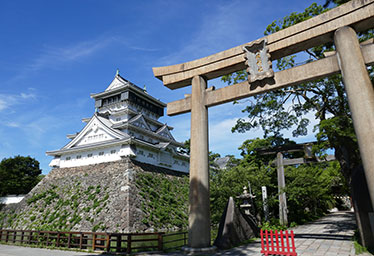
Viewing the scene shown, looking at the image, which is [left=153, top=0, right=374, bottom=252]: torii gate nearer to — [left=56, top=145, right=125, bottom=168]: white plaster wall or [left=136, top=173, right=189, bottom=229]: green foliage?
[left=136, top=173, right=189, bottom=229]: green foliage

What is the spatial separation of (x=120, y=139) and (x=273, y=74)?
67.4 ft

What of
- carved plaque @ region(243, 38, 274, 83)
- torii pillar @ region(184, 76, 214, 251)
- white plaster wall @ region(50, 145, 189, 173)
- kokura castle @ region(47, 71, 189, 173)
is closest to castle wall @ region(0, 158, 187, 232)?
white plaster wall @ region(50, 145, 189, 173)

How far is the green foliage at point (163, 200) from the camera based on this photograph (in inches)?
802

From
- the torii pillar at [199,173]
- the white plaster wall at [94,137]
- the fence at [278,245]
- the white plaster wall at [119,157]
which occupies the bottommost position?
the fence at [278,245]

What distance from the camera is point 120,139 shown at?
25359 millimetres

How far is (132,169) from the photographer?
23.8 m

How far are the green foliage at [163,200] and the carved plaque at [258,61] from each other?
1545cm

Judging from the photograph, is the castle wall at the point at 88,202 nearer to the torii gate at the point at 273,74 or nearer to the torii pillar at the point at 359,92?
the torii gate at the point at 273,74

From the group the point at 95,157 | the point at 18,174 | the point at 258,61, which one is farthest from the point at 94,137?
the point at 258,61

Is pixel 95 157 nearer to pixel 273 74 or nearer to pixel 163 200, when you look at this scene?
pixel 163 200

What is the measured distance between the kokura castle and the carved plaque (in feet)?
61.3

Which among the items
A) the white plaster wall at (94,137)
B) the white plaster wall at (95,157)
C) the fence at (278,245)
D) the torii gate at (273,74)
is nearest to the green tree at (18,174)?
the white plaster wall at (95,157)

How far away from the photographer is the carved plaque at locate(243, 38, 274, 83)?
7.87 m

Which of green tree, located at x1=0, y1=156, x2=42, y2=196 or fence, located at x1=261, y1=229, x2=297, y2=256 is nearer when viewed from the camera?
fence, located at x1=261, y1=229, x2=297, y2=256
